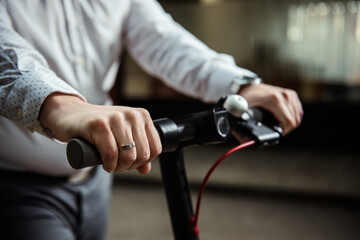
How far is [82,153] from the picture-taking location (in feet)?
1.52

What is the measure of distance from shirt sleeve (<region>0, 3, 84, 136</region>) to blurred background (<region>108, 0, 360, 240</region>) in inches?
90.2

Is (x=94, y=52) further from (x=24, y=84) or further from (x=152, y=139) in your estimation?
(x=152, y=139)

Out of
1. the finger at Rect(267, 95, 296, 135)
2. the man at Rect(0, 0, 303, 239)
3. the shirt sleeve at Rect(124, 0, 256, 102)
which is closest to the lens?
the man at Rect(0, 0, 303, 239)

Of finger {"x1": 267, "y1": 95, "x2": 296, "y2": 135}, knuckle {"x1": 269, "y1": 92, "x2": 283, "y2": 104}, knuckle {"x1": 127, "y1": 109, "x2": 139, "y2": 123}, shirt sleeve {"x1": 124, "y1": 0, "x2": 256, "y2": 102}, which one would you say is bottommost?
finger {"x1": 267, "y1": 95, "x2": 296, "y2": 135}

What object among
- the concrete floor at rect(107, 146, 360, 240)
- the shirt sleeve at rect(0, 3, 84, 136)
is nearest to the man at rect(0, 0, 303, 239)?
the shirt sleeve at rect(0, 3, 84, 136)

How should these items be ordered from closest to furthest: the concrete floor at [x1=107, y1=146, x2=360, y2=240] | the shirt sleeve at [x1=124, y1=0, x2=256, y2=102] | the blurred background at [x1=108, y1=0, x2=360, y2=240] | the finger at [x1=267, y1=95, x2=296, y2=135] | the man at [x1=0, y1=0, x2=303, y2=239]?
1. the man at [x1=0, y1=0, x2=303, y2=239]
2. the finger at [x1=267, y1=95, x2=296, y2=135]
3. the shirt sleeve at [x1=124, y1=0, x2=256, y2=102]
4. the concrete floor at [x1=107, y1=146, x2=360, y2=240]
5. the blurred background at [x1=108, y1=0, x2=360, y2=240]

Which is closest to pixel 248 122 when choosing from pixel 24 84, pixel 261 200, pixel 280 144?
pixel 24 84

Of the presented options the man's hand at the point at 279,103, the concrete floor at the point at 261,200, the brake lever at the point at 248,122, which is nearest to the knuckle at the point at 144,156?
the brake lever at the point at 248,122

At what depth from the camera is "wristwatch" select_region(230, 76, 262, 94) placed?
0.82m

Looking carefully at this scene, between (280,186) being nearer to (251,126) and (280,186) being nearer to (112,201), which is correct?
(112,201)

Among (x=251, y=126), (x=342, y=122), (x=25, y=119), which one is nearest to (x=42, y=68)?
(x=25, y=119)

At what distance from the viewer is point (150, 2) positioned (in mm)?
1048

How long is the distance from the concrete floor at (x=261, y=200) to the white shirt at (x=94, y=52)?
193cm

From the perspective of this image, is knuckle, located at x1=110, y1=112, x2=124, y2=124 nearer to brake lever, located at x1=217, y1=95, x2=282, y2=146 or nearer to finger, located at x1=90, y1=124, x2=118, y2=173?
→ finger, located at x1=90, y1=124, x2=118, y2=173
